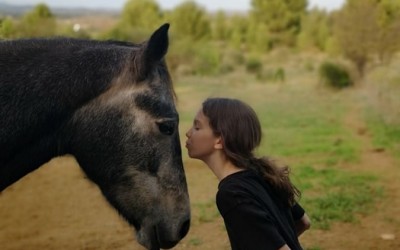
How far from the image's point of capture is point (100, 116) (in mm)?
2537

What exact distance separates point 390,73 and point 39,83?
19345 mm

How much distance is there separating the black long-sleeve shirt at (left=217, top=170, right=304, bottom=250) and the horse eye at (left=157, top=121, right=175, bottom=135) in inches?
12.7

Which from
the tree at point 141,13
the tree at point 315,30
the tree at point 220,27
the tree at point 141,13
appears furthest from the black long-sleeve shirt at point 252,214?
the tree at point 220,27

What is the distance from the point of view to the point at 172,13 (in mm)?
44406

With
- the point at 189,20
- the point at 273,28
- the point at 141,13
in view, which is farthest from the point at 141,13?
the point at 273,28

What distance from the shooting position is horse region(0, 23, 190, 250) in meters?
2.50

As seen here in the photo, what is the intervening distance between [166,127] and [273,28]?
151 feet

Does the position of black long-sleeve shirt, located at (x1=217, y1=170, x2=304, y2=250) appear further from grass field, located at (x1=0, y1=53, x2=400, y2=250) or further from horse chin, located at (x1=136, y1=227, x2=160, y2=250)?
grass field, located at (x1=0, y1=53, x2=400, y2=250)

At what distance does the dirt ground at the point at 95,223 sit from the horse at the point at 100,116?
2873mm

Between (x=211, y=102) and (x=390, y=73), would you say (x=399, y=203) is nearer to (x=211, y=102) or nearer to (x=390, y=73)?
(x=211, y=102)

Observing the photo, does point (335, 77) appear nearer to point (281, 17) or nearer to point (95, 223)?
point (95, 223)

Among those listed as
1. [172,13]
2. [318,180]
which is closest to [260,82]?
[172,13]

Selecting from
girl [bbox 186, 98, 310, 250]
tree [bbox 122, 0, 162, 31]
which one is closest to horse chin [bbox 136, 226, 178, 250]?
girl [bbox 186, 98, 310, 250]

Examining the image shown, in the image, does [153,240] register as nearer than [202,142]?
No
